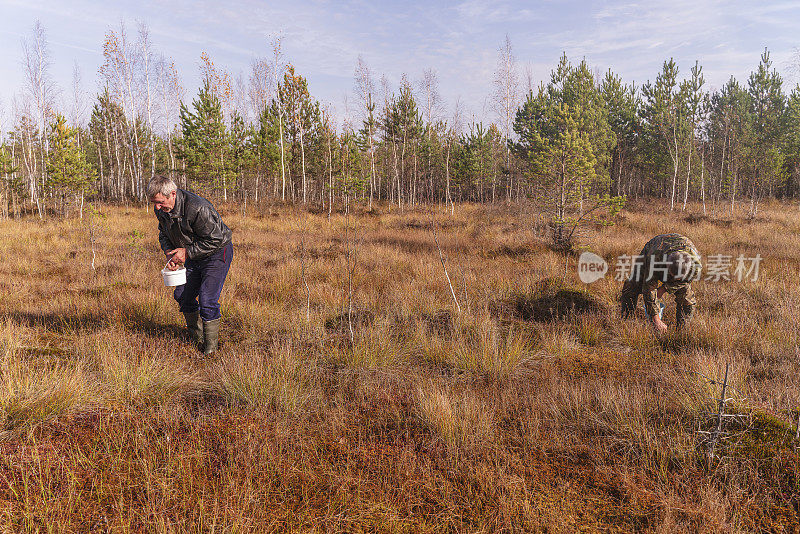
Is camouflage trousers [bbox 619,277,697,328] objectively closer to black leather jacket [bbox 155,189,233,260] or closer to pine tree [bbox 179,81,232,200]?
black leather jacket [bbox 155,189,233,260]

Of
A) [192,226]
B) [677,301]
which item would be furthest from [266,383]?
[677,301]

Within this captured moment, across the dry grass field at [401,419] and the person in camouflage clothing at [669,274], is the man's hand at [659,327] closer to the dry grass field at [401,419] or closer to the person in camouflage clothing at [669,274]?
the person in camouflage clothing at [669,274]

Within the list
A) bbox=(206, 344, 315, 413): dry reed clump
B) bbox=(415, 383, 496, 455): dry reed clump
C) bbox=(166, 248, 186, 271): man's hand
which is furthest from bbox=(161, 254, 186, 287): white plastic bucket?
bbox=(415, 383, 496, 455): dry reed clump

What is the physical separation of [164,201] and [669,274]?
525 centimetres

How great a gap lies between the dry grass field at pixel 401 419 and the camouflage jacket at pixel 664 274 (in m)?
0.27

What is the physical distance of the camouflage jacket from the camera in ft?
14.2

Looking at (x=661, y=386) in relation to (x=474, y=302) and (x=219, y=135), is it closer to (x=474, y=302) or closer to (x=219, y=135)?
(x=474, y=302)

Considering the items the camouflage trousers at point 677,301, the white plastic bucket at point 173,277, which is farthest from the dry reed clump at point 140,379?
the camouflage trousers at point 677,301

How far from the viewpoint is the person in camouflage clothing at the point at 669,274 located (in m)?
4.21

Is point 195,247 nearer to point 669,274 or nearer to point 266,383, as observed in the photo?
point 266,383

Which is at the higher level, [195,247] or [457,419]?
[195,247]

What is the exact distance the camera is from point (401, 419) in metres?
2.79

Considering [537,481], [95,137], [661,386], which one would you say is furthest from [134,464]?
[95,137]

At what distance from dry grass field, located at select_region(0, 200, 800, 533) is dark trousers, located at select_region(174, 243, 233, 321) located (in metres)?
0.47
